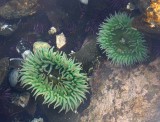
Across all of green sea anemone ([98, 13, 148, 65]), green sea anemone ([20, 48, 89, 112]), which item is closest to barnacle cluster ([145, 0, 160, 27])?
green sea anemone ([98, 13, 148, 65])

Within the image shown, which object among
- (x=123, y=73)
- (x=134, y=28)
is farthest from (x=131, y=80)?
(x=134, y=28)

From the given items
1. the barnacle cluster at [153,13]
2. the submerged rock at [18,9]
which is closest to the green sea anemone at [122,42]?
the barnacle cluster at [153,13]

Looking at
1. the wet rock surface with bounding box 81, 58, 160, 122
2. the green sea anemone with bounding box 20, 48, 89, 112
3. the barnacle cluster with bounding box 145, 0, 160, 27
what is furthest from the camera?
the wet rock surface with bounding box 81, 58, 160, 122

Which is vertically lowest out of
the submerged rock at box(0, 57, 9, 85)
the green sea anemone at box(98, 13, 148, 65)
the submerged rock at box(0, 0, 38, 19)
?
the submerged rock at box(0, 57, 9, 85)

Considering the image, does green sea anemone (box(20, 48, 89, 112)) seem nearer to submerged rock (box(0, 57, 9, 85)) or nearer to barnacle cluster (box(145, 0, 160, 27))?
submerged rock (box(0, 57, 9, 85))

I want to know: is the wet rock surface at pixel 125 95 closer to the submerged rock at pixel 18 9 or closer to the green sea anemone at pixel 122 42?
the green sea anemone at pixel 122 42

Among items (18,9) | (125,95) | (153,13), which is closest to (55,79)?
(125,95)

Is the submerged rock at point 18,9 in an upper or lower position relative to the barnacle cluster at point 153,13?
lower

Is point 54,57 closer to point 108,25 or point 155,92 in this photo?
point 108,25
